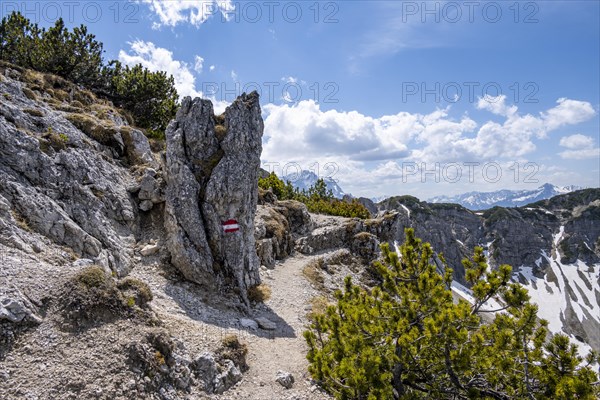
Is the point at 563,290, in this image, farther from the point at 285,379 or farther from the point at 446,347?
the point at 446,347

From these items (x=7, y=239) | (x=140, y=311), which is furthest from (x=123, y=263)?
(x=140, y=311)

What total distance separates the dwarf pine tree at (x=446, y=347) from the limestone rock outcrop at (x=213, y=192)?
506 inches

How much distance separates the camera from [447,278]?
1010cm

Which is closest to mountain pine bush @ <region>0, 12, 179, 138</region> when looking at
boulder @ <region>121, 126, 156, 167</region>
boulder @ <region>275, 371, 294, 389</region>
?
boulder @ <region>121, 126, 156, 167</region>

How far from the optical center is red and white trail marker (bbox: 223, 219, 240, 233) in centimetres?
2288

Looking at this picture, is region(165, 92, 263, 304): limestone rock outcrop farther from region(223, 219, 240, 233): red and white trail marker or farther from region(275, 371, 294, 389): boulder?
region(275, 371, 294, 389): boulder

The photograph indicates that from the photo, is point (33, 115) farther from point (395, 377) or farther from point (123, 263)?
point (395, 377)

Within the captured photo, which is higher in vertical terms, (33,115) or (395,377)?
(33,115)

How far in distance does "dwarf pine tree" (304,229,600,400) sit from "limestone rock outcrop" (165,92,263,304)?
12.8 meters

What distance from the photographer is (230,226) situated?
2291cm

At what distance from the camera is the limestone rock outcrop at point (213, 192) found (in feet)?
72.4

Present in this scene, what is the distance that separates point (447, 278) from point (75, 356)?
11672 mm

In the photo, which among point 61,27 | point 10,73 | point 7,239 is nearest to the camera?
point 7,239

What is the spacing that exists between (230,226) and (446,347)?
16.9 meters
